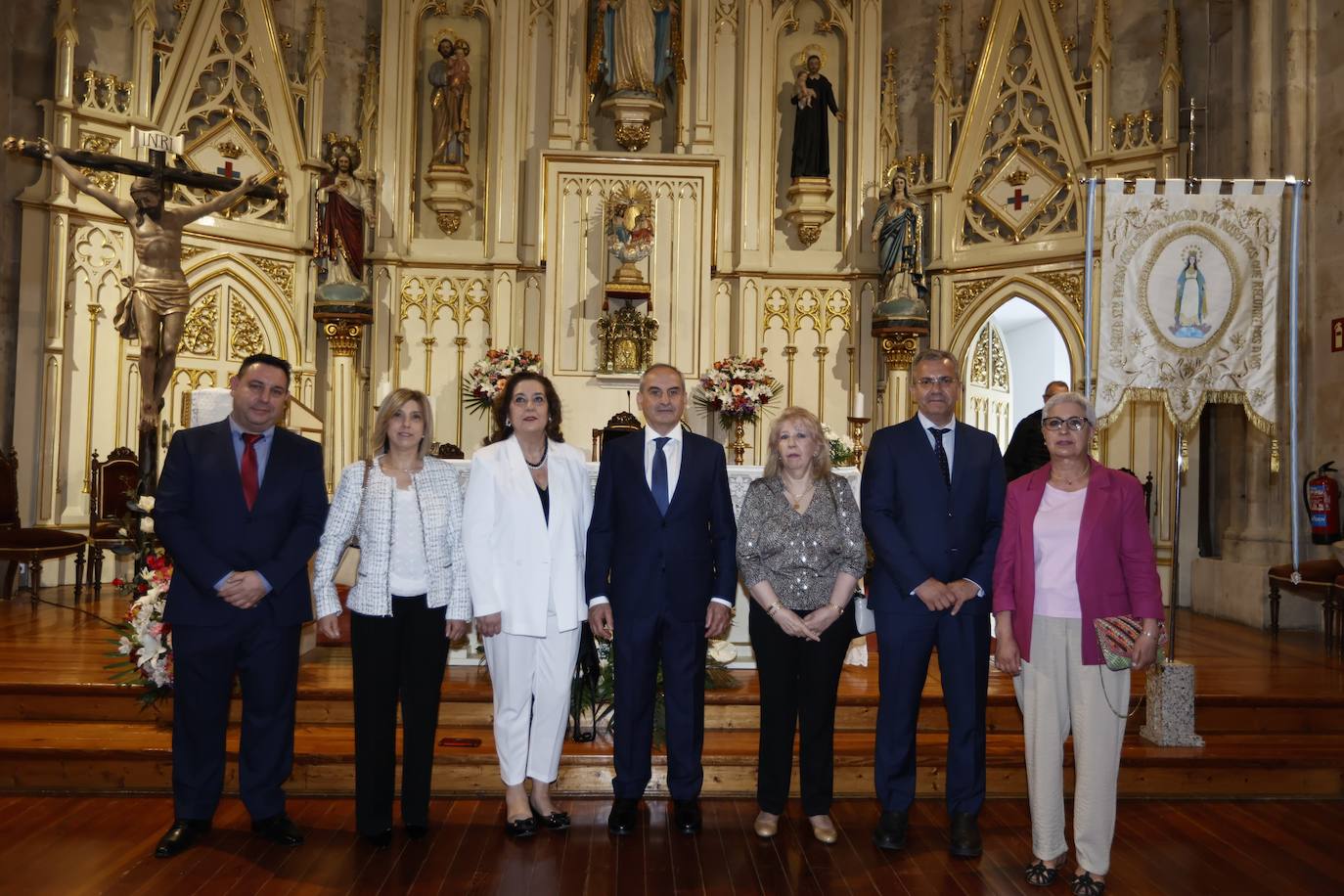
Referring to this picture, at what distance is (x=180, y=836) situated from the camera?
3.52 metres

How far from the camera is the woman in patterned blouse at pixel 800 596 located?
3.64 meters

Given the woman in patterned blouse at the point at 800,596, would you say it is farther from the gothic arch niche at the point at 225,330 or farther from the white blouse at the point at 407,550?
the gothic arch niche at the point at 225,330

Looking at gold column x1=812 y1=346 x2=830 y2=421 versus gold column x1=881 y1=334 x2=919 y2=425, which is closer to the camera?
gold column x1=881 y1=334 x2=919 y2=425

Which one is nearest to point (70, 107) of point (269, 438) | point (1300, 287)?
point (269, 438)

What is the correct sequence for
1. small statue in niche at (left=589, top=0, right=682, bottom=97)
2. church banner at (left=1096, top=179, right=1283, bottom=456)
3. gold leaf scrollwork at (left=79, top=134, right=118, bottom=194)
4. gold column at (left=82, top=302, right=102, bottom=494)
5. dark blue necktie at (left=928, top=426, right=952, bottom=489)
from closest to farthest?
dark blue necktie at (left=928, top=426, right=952, bottom=489) → church banner at (left=1096, top=179, right=1283, bottom=456) → gold column at (left=82, top=302, right=102, bottom=494) → gold leaf scrollwork at (left=79, top=134, right=118, bottom=194) → small statue in niche at (left=589, top=0, right=682, bottom=97)

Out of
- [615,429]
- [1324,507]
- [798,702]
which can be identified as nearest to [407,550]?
[798,702]

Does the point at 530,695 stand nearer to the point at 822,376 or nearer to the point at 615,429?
the point at 615,429

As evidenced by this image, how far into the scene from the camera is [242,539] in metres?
3.60

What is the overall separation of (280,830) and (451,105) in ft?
26.3

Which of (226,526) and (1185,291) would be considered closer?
(226,526)

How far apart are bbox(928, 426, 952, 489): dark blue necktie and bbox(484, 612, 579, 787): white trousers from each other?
145 centimetres

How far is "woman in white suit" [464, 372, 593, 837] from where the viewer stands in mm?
3656

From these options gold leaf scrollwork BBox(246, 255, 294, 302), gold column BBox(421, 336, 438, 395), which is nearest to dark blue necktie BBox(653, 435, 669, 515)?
gold column BBox(421, 336, 438, 395)

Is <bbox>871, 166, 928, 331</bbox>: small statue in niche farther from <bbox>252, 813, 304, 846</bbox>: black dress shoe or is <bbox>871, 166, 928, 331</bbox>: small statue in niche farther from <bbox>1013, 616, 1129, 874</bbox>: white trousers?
<bbox>252, 813, 304, 846</bbox>: black dress shoe
